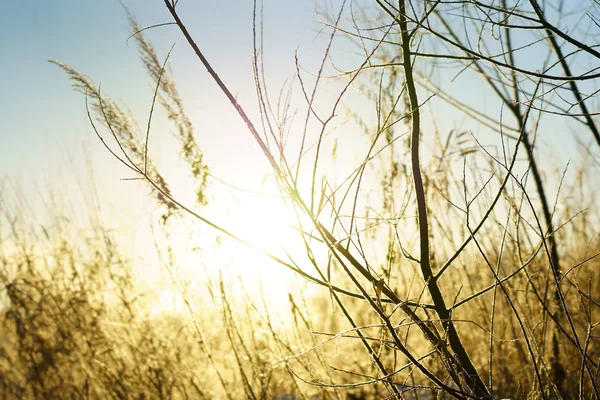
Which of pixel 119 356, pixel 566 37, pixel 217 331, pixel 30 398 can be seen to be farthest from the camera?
pixel 30 398

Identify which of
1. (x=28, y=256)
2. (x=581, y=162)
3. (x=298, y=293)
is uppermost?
(x=28, y=256)

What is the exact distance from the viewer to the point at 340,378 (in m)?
2.67

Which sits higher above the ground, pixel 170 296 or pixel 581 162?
pixel 581 162

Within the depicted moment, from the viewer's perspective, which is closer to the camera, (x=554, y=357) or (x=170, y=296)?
(x=554, y=357)

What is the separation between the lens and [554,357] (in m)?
2.23

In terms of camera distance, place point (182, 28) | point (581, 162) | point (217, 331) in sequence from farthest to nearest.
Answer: point (581, 162)
point (217, 331)
point (182, 28)

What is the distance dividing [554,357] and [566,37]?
1.86 m

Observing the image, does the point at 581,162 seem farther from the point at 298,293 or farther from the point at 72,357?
the point at 72,357

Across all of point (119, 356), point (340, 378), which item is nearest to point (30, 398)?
point (119, 356)

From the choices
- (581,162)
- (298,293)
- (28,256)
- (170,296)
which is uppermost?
(28,256)

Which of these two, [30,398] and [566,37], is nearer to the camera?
[566,37]

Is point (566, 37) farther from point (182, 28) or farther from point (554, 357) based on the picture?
point (554, 357)

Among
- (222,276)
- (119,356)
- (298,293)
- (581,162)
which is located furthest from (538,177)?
(119,356)

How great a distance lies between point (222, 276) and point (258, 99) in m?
1.03
